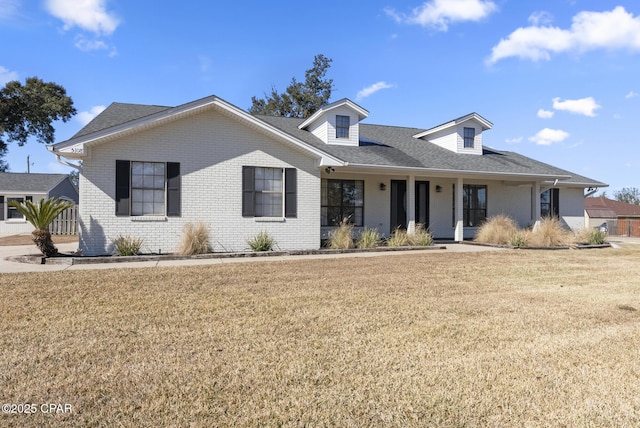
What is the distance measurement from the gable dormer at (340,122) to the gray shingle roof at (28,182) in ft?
66.0

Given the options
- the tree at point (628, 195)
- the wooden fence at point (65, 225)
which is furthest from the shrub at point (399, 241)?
the tree at point (628, 195)

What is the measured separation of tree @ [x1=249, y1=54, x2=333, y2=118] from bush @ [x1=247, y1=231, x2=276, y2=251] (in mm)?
22652

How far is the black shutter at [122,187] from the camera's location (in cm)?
1119

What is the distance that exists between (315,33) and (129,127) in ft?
35.1

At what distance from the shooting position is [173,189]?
1166cm

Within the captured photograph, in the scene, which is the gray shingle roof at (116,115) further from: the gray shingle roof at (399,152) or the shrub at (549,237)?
the shrub at (549,237)

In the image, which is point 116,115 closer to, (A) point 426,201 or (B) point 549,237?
(A) point 426,201

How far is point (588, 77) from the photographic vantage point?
13344mm

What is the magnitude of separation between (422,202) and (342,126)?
4.61 m

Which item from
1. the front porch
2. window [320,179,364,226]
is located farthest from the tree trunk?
window [320,179,364,226]

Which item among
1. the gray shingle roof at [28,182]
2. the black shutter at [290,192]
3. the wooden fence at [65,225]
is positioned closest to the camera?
the black shutter at [290,192]

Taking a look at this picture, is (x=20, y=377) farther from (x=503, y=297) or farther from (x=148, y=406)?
(x=503, y=297)

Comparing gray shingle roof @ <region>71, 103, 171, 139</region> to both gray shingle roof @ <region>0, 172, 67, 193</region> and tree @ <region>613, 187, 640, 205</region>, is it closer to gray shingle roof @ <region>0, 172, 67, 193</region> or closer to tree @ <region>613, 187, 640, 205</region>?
gray shingle roof @ <region>0, 172, 67, 193</region>

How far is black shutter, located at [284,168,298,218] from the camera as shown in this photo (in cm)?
1279
